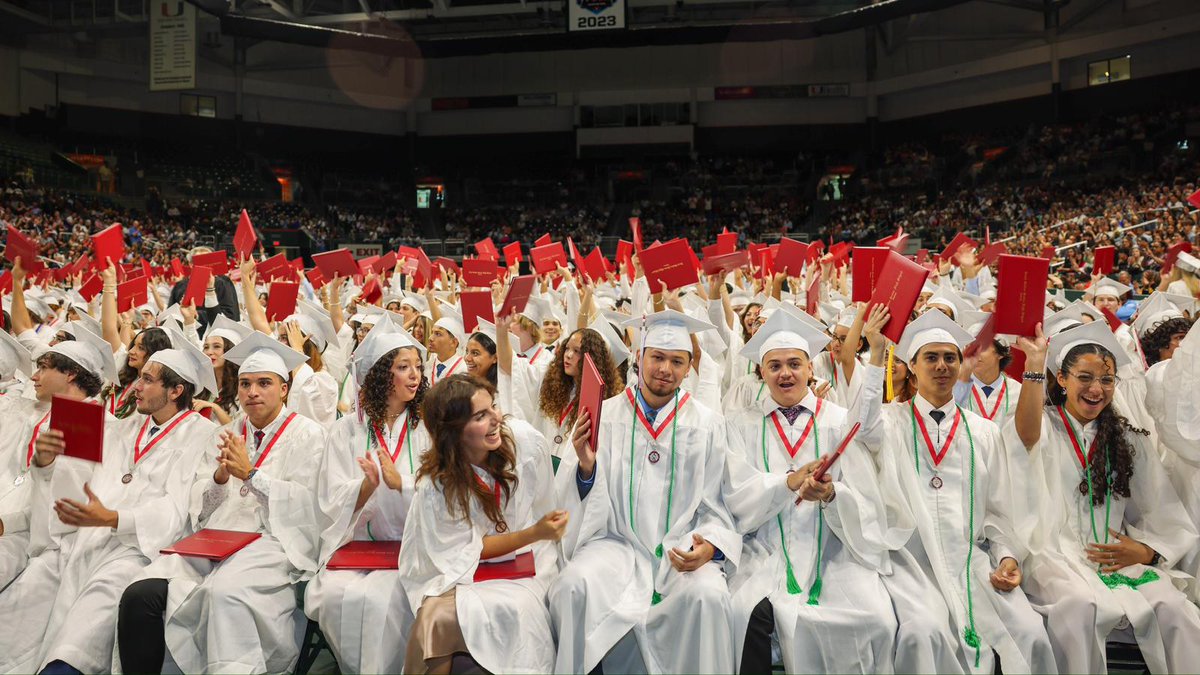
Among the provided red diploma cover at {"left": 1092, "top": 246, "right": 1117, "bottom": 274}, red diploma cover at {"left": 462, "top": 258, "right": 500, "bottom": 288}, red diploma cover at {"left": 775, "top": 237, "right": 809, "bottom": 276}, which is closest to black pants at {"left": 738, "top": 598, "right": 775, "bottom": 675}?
red diploma cover at {"left": 775, "top": 237, "right": 809, "bottom": 276}

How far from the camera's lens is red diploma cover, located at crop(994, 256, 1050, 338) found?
3.86 m

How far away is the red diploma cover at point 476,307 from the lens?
6.46 meters

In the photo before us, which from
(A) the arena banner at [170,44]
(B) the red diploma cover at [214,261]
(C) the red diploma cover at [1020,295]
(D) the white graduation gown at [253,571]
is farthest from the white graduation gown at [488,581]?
(A) the arena banner at [170,44]

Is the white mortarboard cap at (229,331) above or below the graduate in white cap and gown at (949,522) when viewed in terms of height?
above

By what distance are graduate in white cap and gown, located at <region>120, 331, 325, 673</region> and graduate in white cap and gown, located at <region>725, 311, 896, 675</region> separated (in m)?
2.15

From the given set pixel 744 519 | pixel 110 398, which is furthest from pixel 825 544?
pixel 110 398

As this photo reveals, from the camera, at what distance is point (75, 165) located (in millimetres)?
30812

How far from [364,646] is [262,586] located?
0.65 metres

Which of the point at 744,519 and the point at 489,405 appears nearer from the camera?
the point at 489,405

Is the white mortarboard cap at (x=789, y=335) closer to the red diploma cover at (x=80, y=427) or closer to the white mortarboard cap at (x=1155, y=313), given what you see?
the white mortarboard cap at (x=1155, y=313)

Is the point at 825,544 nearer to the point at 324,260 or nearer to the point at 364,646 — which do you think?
the point at 364,646

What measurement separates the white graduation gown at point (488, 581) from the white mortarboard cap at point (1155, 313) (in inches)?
170

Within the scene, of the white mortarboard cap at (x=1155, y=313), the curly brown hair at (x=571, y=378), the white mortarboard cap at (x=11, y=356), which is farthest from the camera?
the white mortarboard cap at (x=1155, y=313)

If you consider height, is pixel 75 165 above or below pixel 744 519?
above
